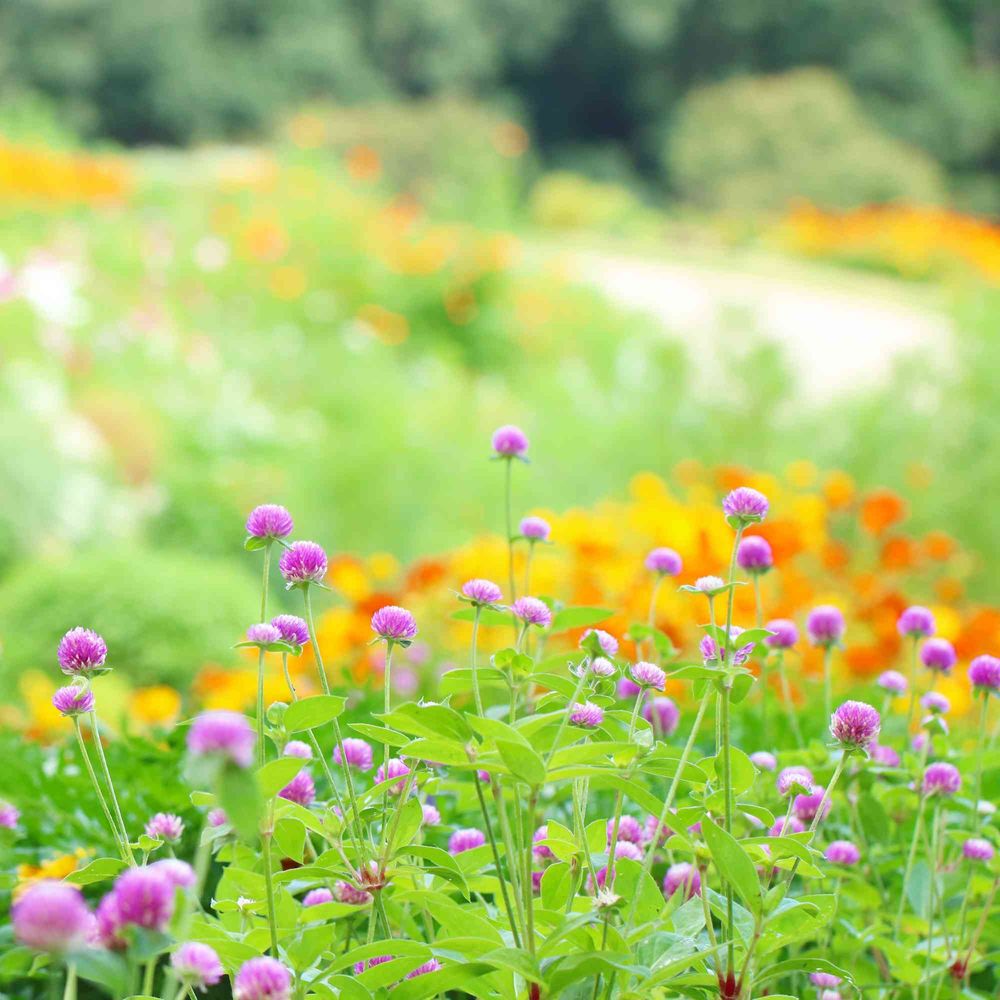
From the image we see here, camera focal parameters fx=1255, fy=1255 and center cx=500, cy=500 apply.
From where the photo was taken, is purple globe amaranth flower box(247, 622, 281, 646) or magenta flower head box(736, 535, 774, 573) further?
magenta flower head box(736, 535, 774, 573)

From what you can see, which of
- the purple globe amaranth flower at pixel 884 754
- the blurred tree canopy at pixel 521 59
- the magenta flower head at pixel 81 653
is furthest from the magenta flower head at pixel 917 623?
the blurred tree canopy at pixel 521 59

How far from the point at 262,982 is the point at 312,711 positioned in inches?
6.0

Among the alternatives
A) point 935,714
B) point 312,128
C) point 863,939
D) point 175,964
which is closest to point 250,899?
point 175,964

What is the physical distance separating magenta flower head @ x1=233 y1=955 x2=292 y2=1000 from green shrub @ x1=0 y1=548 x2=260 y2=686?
2.55m

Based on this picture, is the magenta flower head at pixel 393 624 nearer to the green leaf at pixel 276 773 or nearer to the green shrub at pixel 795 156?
the green leaf at pixel 276 773

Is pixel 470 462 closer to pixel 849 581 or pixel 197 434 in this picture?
pixel 197 434

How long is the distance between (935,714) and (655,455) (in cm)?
305

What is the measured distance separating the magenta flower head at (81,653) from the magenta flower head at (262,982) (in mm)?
196

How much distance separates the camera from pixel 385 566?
2.14 meters

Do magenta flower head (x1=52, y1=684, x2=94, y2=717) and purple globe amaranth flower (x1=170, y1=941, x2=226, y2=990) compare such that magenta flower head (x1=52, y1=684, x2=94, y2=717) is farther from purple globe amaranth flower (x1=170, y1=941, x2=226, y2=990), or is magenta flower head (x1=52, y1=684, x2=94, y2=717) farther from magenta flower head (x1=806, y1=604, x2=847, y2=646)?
magenta flower head (x1=806, y1=604, x2=847, y2=646)

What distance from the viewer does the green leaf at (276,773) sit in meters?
0.58

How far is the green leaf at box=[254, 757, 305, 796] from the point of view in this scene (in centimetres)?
58

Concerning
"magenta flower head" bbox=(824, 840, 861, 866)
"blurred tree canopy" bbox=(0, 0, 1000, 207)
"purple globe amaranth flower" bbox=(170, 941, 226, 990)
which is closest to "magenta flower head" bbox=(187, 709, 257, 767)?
"purple globe amaranth flower" bbox=(170, 941, 226, 990)

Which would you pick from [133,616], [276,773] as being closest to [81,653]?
[276,773]
